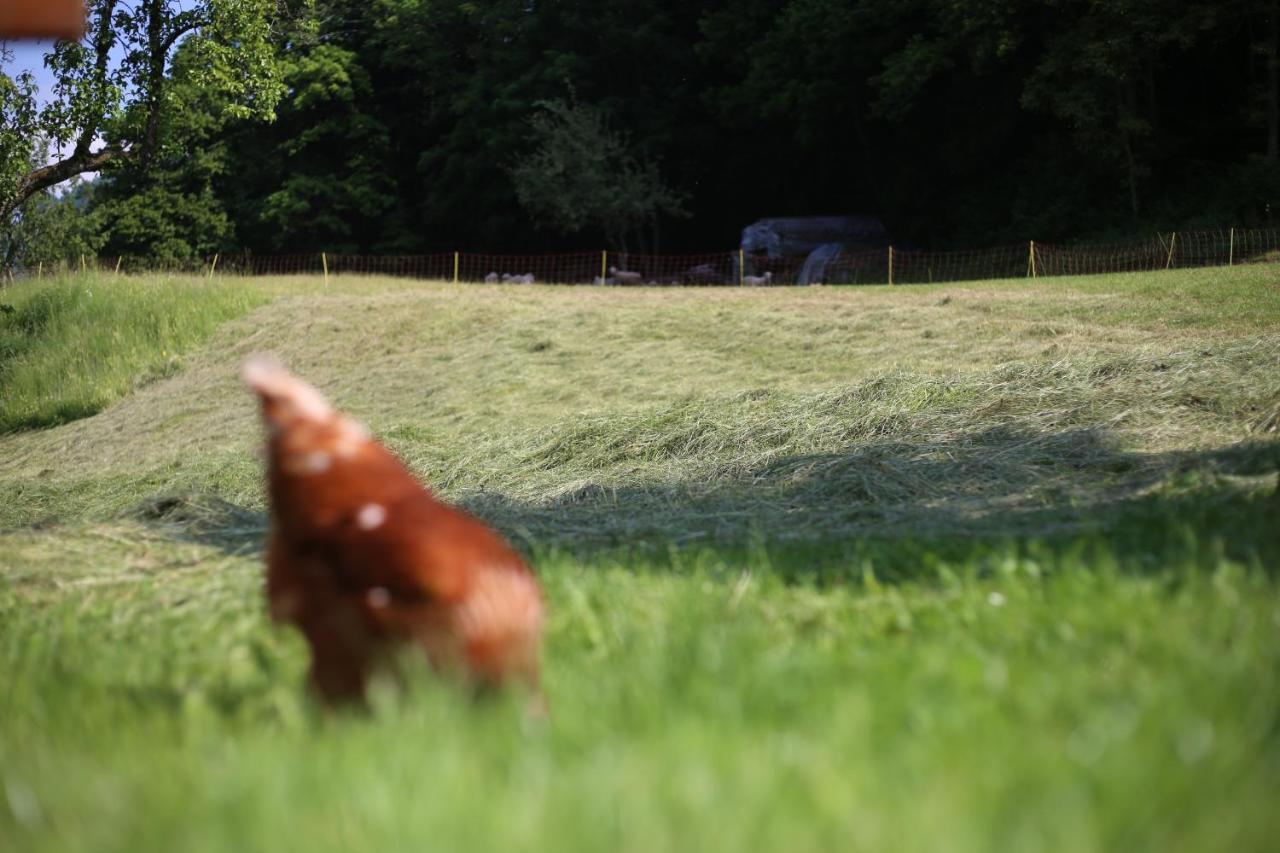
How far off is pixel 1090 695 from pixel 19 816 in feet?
8.04

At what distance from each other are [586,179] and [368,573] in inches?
1417

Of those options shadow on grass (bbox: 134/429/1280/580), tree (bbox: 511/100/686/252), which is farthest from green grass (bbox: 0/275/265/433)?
tree (bbox: 511/100/686/252)

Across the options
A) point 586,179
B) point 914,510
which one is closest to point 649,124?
point 586,179

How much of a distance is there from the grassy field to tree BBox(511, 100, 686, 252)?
26205 millimetres

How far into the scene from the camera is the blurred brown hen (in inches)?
108

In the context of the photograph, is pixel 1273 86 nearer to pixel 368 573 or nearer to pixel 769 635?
pixel 769 635

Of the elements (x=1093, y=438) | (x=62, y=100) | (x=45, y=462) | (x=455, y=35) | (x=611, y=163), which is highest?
(x=455, y=35)

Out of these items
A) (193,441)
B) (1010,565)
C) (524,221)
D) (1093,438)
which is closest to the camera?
(1010,565)

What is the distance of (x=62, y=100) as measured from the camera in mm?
18703

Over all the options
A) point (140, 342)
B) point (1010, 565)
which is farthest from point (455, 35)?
point (1010, 565)

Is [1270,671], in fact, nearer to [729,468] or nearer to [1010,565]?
[1010,565]

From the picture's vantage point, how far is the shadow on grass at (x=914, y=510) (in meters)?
4.84

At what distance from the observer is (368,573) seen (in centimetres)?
276

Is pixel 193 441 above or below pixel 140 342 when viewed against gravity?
below
